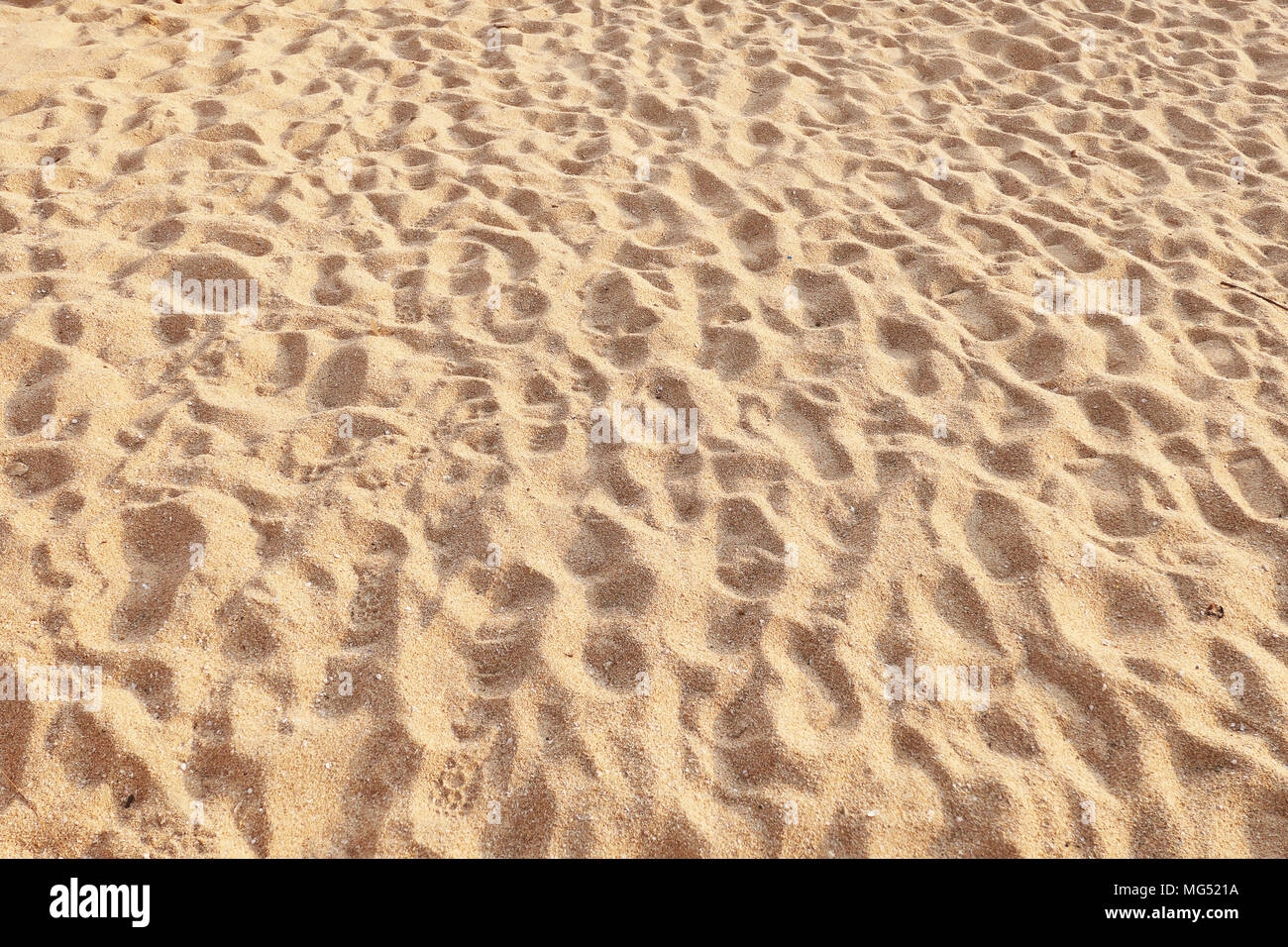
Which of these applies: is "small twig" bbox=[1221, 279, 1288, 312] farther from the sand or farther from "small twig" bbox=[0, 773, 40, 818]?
"small twig" bbox=[0, 773, 40, 818]

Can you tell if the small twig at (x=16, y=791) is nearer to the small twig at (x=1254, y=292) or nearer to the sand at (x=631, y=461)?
the sand at (x=631, y=461)

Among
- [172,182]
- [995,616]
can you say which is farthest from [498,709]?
[172,182]

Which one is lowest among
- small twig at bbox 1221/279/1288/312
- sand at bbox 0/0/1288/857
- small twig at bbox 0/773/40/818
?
small twig at bbox 0/773/40/818

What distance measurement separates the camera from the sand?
7.49 ft

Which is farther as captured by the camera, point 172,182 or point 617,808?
point 172,182

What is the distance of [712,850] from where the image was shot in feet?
7.15

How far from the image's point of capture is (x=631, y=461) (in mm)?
3062

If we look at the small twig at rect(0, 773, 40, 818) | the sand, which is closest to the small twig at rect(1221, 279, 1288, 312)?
the sand

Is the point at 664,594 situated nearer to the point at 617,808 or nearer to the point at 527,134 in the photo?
the point at 617,808

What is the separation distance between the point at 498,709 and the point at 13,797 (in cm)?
111

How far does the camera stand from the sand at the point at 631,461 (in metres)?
2.28

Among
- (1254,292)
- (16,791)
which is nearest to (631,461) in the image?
(16,791)

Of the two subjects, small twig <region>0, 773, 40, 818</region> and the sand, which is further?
the sand

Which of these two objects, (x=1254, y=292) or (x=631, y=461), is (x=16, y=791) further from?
(x=1254, y=292)
